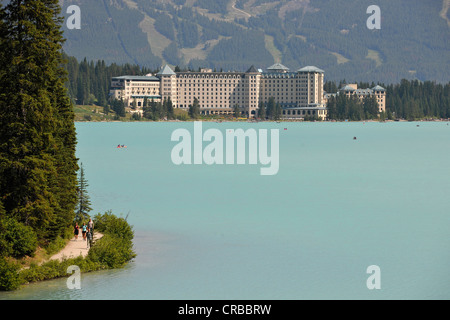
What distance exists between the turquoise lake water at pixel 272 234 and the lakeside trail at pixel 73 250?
5.54 feet

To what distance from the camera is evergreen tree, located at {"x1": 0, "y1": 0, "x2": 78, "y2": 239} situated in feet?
127

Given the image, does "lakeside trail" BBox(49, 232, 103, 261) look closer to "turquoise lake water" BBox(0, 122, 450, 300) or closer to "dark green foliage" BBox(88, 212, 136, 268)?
"dark green foliage" BBox(88, 212, 136, 268)

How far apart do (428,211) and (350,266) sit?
24.6 metres

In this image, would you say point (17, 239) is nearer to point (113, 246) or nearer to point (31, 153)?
point (31, 153)

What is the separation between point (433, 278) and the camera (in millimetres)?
40625

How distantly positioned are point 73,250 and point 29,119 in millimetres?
7300

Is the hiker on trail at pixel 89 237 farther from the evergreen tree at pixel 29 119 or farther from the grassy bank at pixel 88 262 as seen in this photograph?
the evergreen tree at pixel 29 119

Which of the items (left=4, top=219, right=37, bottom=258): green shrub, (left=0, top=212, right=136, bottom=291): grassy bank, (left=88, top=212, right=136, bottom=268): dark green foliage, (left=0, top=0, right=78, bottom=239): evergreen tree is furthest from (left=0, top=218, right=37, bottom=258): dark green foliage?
(left=88, top=212, right=136, bottom=268): dark green foliage

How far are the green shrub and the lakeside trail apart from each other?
1942 millimetres

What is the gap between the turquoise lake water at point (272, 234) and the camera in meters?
37.8

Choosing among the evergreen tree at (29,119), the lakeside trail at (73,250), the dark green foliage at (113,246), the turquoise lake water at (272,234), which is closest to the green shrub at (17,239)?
the evergreen tree at (29,119)

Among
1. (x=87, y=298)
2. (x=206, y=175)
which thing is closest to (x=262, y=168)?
(x=206, y=175)

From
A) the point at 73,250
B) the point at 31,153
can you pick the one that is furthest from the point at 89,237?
the point at 31,153

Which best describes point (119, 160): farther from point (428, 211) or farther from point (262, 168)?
point (428, 211)
